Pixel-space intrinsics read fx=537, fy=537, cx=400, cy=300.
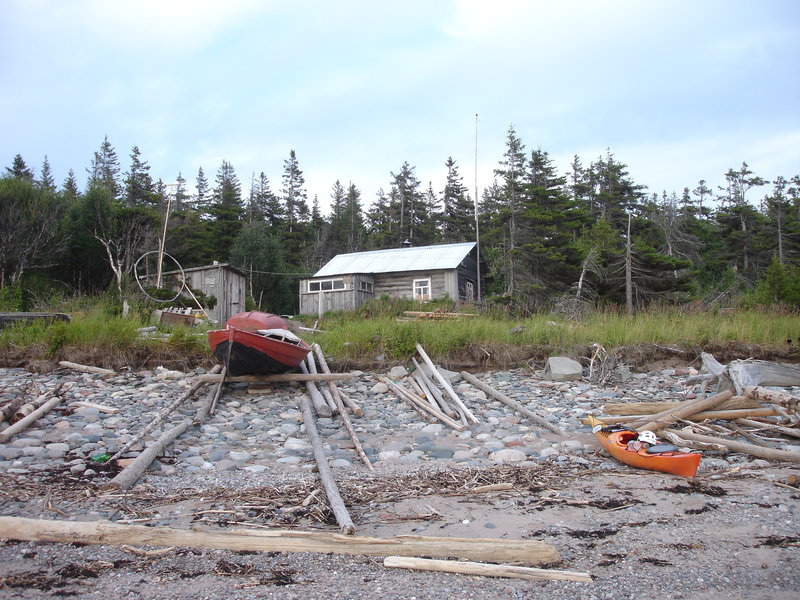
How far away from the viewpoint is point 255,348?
9.40 m

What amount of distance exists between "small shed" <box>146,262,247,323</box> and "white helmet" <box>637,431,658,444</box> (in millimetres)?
17542

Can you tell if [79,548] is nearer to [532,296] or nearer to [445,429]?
[445,429]

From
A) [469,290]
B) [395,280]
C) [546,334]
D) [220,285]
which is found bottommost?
[546,334]

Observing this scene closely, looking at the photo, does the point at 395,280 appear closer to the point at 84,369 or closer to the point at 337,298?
the point at 337,298

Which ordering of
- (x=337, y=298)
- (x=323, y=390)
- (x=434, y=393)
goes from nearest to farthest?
(x=434, y=393) → (x=323, y=390) → (x=337, y=298)

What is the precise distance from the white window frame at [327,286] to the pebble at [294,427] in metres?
15.1

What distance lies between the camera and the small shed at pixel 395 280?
24.9 metres

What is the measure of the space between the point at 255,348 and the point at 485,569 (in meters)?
6.93

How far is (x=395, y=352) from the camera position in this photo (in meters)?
11.7

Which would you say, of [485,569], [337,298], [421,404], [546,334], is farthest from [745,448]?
[337,298]

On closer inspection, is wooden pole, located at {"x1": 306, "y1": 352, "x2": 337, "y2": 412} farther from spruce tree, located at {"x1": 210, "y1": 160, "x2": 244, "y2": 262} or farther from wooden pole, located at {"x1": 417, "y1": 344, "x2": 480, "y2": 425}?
spruce tree, located at {"x1": 210, "y1": 160, "x2": 244, "y2": 262}

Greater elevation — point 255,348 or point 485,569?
point 255,348

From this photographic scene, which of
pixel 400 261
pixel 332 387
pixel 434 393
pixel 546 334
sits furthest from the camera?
pixel 400 261

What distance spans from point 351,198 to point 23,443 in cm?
4703
